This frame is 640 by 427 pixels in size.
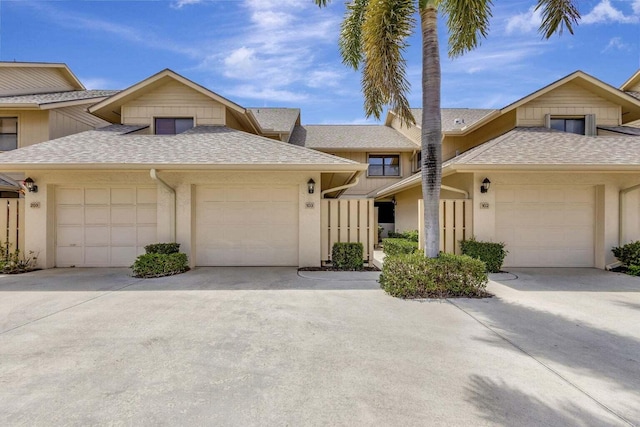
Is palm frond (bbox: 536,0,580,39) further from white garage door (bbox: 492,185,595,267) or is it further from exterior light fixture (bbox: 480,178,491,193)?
white garage door (bbox: 492,185,595,267)

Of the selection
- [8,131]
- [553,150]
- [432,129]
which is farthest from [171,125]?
[553,150]

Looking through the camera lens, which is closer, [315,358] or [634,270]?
[315,358]

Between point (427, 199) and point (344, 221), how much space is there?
3218mm

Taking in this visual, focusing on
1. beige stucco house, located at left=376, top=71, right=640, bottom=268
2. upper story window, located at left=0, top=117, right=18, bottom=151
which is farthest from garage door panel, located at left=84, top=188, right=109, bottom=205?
beige stucco house, located at left=376, top=71, right=640, bottom=268

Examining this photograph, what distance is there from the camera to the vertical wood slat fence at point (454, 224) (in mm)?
9008

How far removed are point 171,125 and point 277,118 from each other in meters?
8.53

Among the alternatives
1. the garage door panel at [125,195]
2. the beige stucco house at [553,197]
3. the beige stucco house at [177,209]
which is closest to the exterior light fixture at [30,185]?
the beige stucco house at [177,209]

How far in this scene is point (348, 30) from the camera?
25.8 ft

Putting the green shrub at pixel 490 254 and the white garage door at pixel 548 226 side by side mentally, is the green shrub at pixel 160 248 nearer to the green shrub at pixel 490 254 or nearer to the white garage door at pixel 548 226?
Result: the green shrub at pixel 490 254

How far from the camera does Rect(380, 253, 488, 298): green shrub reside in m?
6.04

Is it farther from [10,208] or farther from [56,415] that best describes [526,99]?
[10,208]

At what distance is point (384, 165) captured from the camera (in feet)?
61.0

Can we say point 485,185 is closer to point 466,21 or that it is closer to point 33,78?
point 466,21

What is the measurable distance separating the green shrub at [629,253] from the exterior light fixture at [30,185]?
57.1 ft
